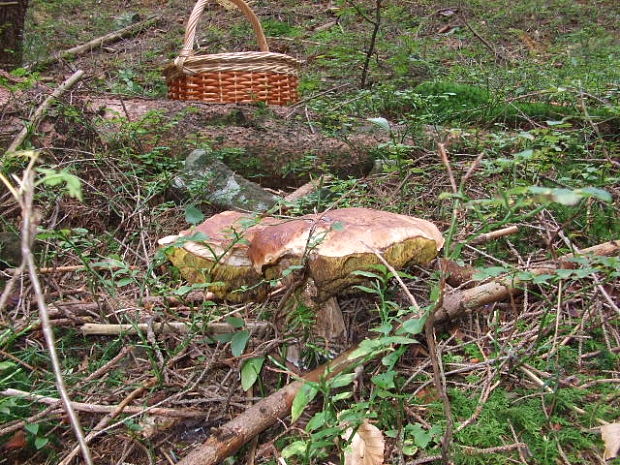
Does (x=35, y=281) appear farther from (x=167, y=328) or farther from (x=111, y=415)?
(x=167, y=328)

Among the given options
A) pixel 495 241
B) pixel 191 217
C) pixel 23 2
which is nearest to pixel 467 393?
pixel 495 241

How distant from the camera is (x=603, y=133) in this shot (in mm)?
3492

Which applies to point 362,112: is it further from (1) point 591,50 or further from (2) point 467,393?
(1) point 591,50

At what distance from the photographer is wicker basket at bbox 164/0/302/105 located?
4.19 metres

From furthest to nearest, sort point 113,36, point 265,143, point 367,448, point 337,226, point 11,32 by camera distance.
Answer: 1. point 113,36
2. point 11,32
3. point 265,143
4. point 337,226
5. point 367,448

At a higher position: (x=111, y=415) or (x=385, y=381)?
(x=385, y=381)

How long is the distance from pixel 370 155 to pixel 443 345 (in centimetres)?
190

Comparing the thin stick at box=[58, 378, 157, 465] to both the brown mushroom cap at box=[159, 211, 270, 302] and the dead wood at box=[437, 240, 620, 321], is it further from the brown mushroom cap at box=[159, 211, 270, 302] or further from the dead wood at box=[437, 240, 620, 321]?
the dead wood at box=[437, 240, 620, 321]

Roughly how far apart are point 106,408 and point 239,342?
557 mm

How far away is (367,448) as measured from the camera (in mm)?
1589

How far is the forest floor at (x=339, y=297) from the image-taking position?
1.63 meters

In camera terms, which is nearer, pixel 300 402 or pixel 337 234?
pixel 300 402

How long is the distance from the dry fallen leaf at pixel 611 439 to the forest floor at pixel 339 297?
0.07 meters

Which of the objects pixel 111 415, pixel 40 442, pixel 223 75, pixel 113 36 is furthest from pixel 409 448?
pixel 113 36
